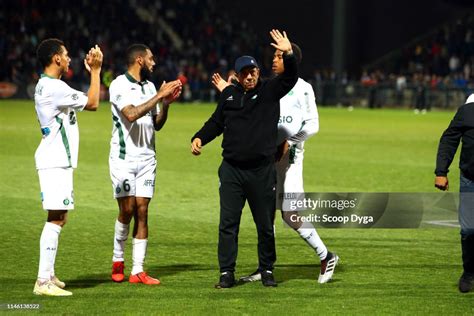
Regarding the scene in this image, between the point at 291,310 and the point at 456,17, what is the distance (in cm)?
4603

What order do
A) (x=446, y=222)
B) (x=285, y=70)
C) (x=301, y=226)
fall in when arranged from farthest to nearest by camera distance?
(x=446, y=222), (x=301, y=226), (x=285, y=70)

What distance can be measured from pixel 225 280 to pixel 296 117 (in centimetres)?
169

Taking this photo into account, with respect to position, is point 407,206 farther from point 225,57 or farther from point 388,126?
point 225,57

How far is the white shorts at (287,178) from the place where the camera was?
930cm

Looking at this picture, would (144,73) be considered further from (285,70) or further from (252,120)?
(285,70)

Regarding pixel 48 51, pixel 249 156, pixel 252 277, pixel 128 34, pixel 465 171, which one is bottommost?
pixel 252 277

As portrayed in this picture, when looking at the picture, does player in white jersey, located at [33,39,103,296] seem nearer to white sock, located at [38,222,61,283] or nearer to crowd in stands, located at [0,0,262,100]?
white sock, located at [38,222,61,283]

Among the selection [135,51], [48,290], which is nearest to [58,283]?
[48,290]

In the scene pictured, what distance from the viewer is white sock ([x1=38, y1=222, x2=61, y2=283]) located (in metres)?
8.27

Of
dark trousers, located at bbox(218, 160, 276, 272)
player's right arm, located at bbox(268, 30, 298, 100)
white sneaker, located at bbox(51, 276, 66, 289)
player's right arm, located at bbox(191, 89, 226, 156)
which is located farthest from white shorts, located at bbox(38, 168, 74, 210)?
player's right arm, located at bbox(268, 30, 298, 100)

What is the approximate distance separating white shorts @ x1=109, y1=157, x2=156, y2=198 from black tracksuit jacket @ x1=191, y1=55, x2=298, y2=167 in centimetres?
73

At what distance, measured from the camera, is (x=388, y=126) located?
3231 centimetres

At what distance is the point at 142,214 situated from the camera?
29.3 ft

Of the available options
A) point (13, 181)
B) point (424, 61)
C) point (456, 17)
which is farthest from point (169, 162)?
point (456, 17)
